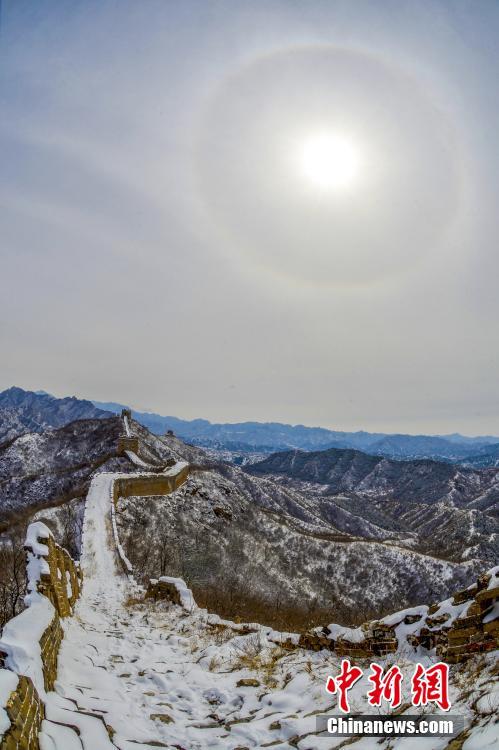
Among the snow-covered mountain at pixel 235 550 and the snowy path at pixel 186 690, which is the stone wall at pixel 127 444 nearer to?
the snow-covered mountain at pixel 235 550

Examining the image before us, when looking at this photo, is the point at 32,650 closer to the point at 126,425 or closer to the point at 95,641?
the point at 95,641

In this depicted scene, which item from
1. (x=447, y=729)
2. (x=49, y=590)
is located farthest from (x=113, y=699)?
(x=447, y=729)

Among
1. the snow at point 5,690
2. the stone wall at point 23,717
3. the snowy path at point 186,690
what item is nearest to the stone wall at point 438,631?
the snowy path at point 186,690

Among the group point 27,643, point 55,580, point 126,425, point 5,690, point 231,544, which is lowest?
point 231,544

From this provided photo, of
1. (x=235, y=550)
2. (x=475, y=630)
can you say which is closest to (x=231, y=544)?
(x=235, y=550)

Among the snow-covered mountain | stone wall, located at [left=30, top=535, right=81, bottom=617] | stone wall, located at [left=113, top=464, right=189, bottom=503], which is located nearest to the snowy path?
stone wall, located at [left=30, top=535, right=81, bottom=617]

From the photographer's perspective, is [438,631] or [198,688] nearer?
[438,631]

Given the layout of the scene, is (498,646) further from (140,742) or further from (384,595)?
(384,595)

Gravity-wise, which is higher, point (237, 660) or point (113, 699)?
point (113, 699)
